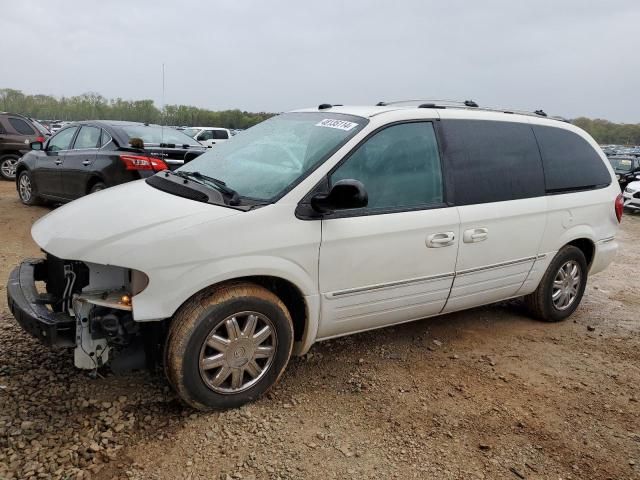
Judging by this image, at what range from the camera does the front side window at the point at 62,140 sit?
321 inches

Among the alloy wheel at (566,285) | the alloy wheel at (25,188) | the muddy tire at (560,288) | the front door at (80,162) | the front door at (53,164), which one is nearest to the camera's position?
the muddy tire at (560,288)

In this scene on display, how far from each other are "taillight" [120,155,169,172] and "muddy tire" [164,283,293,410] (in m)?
4.66

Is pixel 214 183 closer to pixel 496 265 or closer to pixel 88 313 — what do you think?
pixel 88 313

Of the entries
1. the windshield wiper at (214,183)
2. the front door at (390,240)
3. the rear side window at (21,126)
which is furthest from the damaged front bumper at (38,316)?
the rear side window at (21,126)

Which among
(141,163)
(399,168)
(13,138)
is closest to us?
(399,168)

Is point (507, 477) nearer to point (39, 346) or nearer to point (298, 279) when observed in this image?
point (298, 279)

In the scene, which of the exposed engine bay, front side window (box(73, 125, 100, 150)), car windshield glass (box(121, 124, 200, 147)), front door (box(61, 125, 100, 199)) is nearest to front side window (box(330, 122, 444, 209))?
the exposed engine bay

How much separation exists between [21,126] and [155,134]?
711 cm

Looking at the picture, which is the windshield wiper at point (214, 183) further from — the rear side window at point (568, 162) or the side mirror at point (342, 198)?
the rear side window at point (568, 162)

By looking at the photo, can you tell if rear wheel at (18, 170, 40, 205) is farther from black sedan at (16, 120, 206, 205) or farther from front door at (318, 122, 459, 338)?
front door at (318, 122, 459, 338)

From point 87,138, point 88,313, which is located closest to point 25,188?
point 87,138

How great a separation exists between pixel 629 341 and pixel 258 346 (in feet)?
11.1

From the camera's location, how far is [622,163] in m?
17.6

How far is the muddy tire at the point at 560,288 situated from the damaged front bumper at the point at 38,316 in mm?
3678
